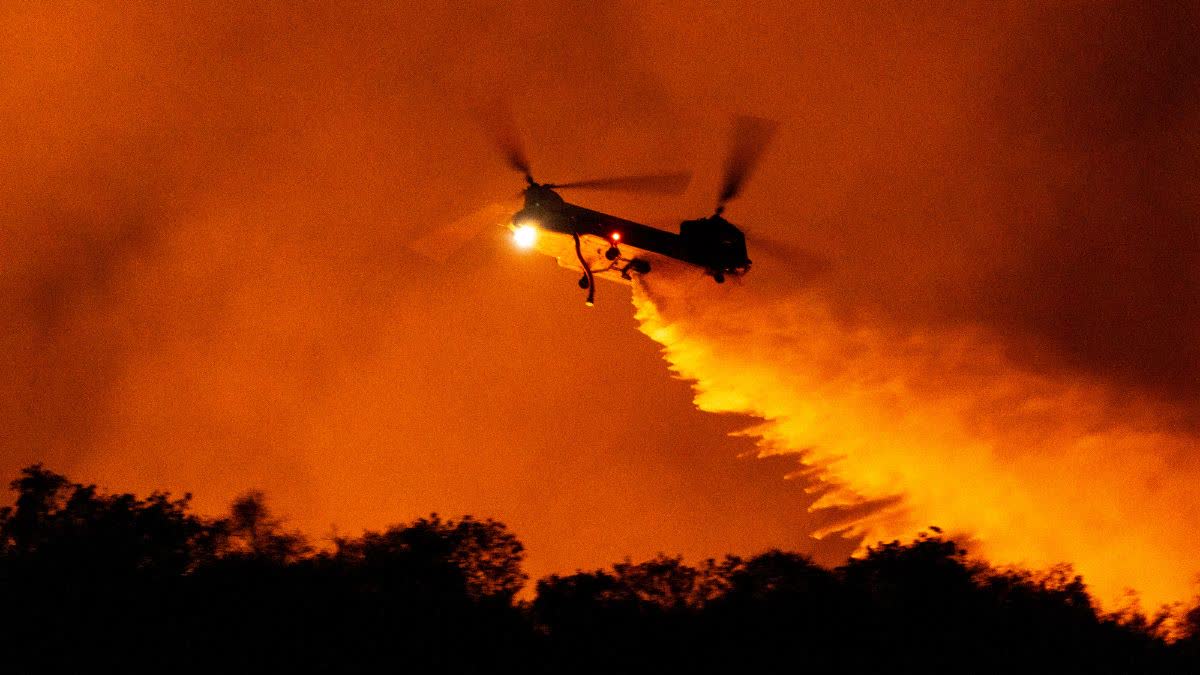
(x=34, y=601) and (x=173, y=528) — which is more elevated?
(x=173, y=528)

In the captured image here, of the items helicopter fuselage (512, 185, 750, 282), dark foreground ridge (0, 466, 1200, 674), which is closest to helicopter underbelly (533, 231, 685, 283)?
helicopter fuselage (512, 185, 750, 282)

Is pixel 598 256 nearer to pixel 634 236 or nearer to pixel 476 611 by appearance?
pixel 634 236

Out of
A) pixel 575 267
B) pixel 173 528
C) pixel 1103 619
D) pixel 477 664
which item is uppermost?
pixel 575 267

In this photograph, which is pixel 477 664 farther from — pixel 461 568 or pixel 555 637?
pixel 461 568

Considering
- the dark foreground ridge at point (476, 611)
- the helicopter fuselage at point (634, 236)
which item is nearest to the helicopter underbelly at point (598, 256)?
the helicopter fuselage at point (634, 236)

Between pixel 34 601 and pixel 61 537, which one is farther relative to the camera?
pixel 61 537

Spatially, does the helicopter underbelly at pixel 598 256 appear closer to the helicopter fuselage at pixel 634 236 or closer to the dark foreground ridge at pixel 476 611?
the helicopter fuselage at pixel 634 236

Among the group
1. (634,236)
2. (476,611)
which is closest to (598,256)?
(634,236)

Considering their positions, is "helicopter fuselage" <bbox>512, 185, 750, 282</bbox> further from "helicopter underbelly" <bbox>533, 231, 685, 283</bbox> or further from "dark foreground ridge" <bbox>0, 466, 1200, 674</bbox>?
"dark foreground ridge" <bbox>0, 466, 1200, 674</bbox>

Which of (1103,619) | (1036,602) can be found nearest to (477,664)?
(1036,602)
